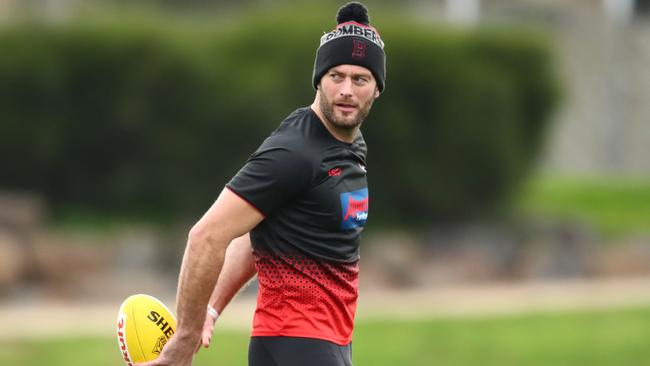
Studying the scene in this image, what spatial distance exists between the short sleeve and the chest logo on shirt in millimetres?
245

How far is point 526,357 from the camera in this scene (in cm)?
1284

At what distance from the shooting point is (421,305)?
16.3 metres

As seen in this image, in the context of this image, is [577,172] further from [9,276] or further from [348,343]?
[348,343]

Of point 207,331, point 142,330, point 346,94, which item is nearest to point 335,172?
point 346,94

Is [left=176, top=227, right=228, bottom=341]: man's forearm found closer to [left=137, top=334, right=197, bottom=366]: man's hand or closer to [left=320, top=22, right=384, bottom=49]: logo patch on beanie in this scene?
[left=137, top=334, right=197, bottom=366]: man's hand

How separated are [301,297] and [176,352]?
517 mm

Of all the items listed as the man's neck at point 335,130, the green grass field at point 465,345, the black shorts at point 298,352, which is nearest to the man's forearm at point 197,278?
the black shorts at point 298,352

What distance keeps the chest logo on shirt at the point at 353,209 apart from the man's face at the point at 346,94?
0.27 m

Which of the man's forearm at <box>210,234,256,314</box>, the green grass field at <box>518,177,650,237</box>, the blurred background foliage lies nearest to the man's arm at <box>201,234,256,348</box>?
the man's forearm at <box>210,234,256,314</box>

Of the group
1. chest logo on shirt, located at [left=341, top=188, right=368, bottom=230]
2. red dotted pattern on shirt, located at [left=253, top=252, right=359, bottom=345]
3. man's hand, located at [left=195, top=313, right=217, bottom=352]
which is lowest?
man's hand, located at [left=195, top=313, right=217, bottom=352]

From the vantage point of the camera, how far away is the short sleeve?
4.80 m

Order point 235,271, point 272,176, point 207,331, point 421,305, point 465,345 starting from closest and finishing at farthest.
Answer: point 272,176 < point 207,331 < point 235,271 < point 465,345 < point 421,305

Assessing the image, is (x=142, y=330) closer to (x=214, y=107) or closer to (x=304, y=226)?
(x=304, y=226)

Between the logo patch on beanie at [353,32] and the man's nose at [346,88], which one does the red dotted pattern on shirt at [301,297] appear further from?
the logo patch on beanie at [353,32]
